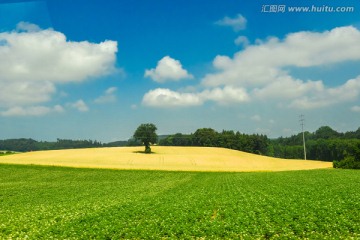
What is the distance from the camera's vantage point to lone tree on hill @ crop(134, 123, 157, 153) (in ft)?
370

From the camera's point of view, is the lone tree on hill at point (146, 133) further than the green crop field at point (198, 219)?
Yes

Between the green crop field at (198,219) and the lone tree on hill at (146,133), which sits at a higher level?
the lone tree on hill at (146,133)

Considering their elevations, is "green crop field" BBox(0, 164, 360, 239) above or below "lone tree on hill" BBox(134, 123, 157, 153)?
below

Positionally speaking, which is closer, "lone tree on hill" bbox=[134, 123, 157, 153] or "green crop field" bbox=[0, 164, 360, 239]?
"green crop field" bbox=[0, 164, 360, 239]

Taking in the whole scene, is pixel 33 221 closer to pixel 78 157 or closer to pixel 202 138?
pixel 78 157

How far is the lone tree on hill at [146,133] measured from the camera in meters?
113

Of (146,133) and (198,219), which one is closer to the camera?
(198,219)

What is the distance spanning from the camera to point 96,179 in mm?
55656

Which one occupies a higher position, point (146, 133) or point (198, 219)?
point (146, 133)

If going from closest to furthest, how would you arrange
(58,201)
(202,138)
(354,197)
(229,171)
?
(354,197), (58,201), (229,171), (202,138)

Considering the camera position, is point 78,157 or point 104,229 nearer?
point 104,229

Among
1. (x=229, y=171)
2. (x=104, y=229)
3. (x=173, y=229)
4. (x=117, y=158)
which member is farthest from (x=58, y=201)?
(x=117, y=158)

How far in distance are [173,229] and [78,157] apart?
3028 inches

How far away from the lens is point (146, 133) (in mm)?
113500
